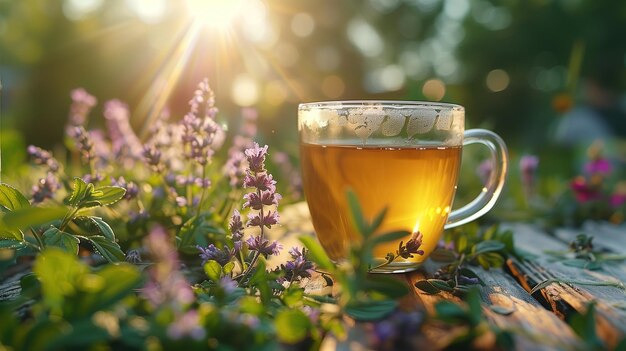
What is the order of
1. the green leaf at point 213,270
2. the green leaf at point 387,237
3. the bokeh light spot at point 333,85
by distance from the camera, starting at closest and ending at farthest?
1. the green leaf at point 387,237
2. the green leaf at point 213,270
3. the bokeh light spot at point 333,85

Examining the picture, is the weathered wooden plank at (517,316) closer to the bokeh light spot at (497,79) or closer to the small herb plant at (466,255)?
the small herb plant at (466,255)

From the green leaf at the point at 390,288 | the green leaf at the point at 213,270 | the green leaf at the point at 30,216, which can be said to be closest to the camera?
the green leaf at the point at 30,216

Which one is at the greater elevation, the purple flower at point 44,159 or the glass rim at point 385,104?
the glass rim at point 385,104

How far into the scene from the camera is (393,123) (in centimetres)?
160

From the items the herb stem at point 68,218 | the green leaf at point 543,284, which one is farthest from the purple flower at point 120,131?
the green leaf at point 543,284

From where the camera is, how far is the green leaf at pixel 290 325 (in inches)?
37.9

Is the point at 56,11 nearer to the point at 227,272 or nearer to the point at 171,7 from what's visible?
the point at 171,7

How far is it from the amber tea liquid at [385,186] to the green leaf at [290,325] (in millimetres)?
620

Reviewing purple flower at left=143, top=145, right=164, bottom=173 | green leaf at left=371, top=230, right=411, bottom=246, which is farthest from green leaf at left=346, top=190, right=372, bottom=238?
purple flower at left=143, top=145, right=164, bottom=173

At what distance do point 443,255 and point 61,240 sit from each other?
46.4 inches

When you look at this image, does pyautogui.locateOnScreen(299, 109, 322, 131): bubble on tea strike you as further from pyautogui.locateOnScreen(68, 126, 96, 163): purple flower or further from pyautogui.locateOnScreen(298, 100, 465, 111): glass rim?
pyautogui.locateOnScreen(68, 126, 96, 163): purple flower

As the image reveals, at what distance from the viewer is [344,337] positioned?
3.55 feet

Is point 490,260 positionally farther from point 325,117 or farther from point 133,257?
point 133,257

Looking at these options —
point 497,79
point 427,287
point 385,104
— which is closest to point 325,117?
point 385,104
